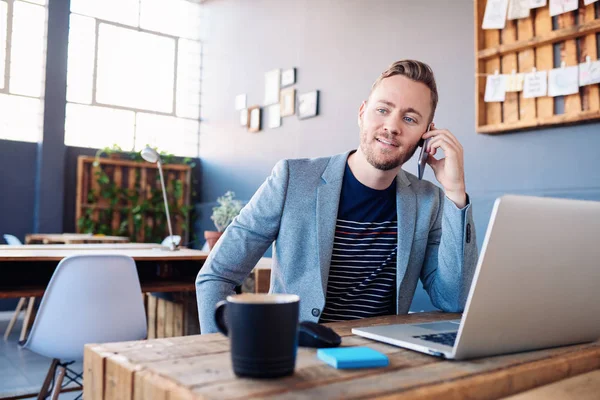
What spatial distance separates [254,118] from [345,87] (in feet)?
5.03

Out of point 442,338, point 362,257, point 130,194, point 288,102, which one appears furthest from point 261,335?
point 130,194

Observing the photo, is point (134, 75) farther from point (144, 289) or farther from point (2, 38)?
point (144, 289)

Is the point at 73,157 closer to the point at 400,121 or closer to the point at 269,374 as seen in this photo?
the point at 400,121

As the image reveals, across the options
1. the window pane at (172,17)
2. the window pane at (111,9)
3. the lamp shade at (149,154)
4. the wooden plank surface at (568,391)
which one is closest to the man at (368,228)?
the wooden plank surface at (568,391)

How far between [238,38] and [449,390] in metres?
6.39

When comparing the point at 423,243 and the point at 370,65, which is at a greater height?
the point at 370,65

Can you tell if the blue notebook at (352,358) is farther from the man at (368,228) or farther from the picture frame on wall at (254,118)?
the picture frame on wall at (254,118)

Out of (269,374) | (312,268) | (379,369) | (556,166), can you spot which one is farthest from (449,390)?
(556,166)

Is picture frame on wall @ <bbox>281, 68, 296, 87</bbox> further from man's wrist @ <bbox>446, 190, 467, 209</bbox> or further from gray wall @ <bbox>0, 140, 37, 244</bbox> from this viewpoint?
man's wrist @ <bbox>446, 190, 467, 209</bbox>

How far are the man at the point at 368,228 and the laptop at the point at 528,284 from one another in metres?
0.48

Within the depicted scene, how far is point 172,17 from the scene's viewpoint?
7.40m

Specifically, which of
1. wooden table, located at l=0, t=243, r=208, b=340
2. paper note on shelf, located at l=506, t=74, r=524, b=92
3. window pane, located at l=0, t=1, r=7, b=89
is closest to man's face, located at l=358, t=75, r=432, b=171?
wooden table, located at l=0, t=243, r=208, b=340

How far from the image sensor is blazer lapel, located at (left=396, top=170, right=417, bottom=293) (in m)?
1.52

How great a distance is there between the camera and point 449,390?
71cm
